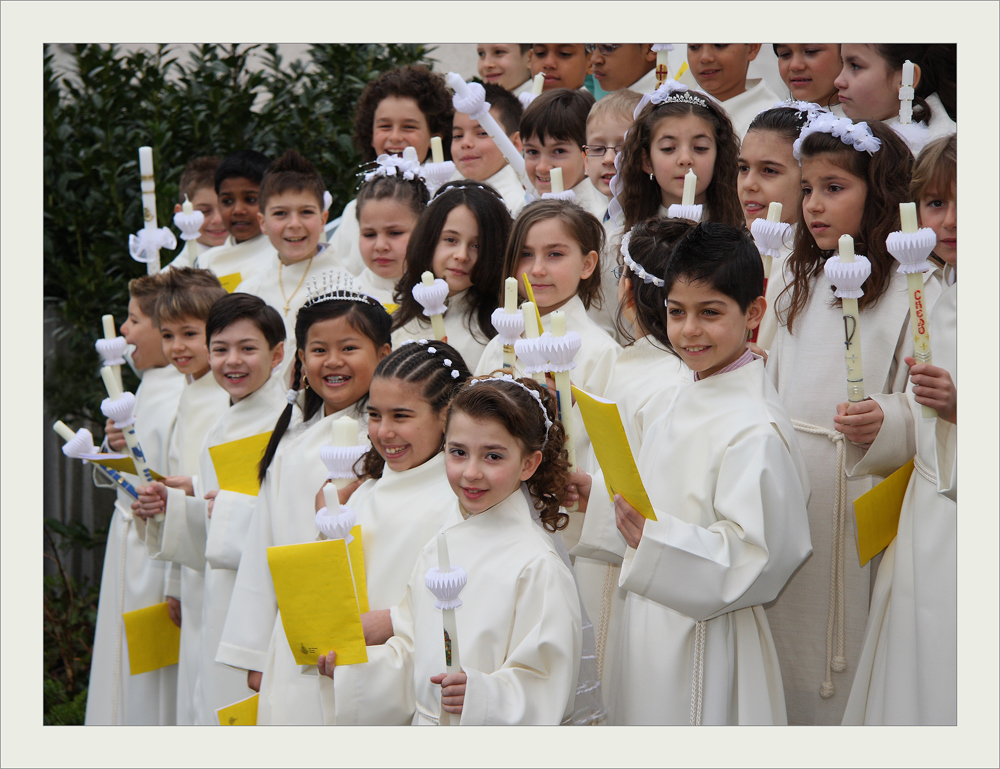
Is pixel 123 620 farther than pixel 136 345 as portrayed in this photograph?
No

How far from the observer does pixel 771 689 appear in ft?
9.18

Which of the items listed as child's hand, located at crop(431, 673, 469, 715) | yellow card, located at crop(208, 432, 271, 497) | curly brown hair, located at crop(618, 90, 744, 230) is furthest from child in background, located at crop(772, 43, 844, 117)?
child's hand, located at crop(431, 673, 469, 715)

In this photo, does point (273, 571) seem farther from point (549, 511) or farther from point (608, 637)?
point (608, 637)

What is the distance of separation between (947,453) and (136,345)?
Result: 3.41 meters

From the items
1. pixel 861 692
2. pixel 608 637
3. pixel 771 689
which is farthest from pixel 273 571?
pixel 861 692

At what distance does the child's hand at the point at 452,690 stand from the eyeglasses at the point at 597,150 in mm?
2231

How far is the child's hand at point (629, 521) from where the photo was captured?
2604 mm

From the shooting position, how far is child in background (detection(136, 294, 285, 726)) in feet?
13.0

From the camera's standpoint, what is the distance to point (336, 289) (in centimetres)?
382

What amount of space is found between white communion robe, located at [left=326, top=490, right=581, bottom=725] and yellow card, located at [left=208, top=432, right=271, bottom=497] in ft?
3.58

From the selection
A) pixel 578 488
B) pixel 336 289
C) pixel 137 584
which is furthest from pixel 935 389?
pixel 137 584

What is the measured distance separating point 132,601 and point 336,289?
172 centimetres

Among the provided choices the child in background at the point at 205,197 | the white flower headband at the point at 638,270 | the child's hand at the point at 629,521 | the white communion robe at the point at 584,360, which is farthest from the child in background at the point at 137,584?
the child's hand at the point at 629,521

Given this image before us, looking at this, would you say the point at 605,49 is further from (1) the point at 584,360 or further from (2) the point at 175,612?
(2) the point at 175,612
